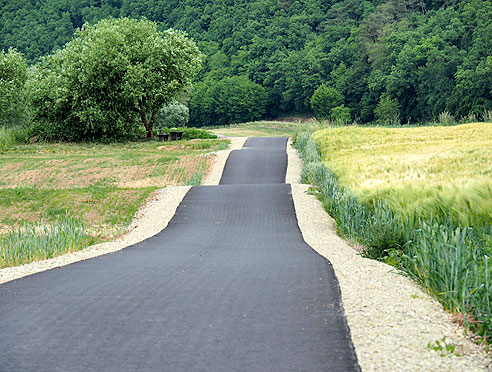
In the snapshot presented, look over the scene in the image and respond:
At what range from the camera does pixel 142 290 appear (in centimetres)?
512

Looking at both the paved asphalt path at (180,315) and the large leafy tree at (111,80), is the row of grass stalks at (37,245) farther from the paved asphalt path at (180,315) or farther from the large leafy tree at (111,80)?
the large leafy tree at (111,80)

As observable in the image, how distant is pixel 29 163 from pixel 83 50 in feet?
36.6

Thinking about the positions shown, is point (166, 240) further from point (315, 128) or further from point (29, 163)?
point (315, 128)

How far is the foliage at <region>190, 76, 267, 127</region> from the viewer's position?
276 ft

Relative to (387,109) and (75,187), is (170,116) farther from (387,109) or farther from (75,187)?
(75,187)

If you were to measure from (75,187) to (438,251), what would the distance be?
15.0m

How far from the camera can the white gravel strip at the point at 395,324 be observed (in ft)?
11.2

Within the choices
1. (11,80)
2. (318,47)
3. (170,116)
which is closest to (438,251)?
(11,80)

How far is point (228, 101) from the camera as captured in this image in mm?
83750

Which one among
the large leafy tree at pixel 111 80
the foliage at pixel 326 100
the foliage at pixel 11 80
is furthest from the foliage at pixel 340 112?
the foliage at pixel 11 80

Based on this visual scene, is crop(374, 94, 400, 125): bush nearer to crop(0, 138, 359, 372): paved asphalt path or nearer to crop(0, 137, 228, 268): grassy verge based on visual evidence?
crop(0, 137, 228, 268): grassy verge

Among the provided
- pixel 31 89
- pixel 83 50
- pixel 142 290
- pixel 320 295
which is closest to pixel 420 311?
pixel 320 295

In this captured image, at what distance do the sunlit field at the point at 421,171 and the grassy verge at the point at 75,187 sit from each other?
4988mm

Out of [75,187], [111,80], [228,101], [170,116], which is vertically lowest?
[75,187]
